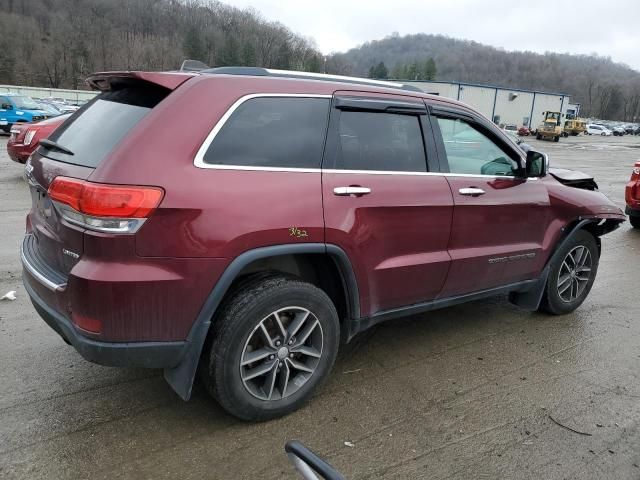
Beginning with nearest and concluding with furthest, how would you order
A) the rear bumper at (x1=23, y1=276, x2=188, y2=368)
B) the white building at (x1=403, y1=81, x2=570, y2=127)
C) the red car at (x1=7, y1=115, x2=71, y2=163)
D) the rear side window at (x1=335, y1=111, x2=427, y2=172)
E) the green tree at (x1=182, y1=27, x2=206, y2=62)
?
the rear bumper at (x1=23, y1=276, x2=188, y2=368)
the rear side window at (x1=335, y1=111, x2=427, y2=172)
the red car at (x1=7, y1=115, x2=71, y2=163)
the white building at (x1=403, y1=81, x2=570, y2=127)
the green tree at (x1=182, y1=27, x2=206, y2=62)

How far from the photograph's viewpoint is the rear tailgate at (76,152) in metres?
2.61

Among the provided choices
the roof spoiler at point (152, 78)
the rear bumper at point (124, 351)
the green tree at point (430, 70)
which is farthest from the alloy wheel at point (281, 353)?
the green tree at point (430, 70)

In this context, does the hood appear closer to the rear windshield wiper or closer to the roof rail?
the roof rail

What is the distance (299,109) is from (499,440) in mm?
2165

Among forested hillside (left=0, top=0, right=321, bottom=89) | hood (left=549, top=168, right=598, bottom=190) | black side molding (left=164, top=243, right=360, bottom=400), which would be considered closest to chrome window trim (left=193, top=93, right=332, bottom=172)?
black side molding (left=164, top=243, right=360, bottom=400)

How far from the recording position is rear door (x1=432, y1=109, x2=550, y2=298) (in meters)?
3.68

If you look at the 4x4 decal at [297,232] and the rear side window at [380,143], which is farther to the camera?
the rear side window at [380,143]

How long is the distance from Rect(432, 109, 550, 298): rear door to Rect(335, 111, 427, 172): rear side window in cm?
23

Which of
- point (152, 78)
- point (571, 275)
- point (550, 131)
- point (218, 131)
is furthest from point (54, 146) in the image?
point (550, 131)

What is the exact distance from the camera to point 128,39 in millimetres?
115438

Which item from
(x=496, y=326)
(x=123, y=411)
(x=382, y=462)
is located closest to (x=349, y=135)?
(x=382, y=462)

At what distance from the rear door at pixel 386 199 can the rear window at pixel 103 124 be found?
3.36 ft

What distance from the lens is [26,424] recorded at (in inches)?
113

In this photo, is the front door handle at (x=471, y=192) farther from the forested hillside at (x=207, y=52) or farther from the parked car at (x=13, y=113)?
the forested hillside at (x=207, y=52)
